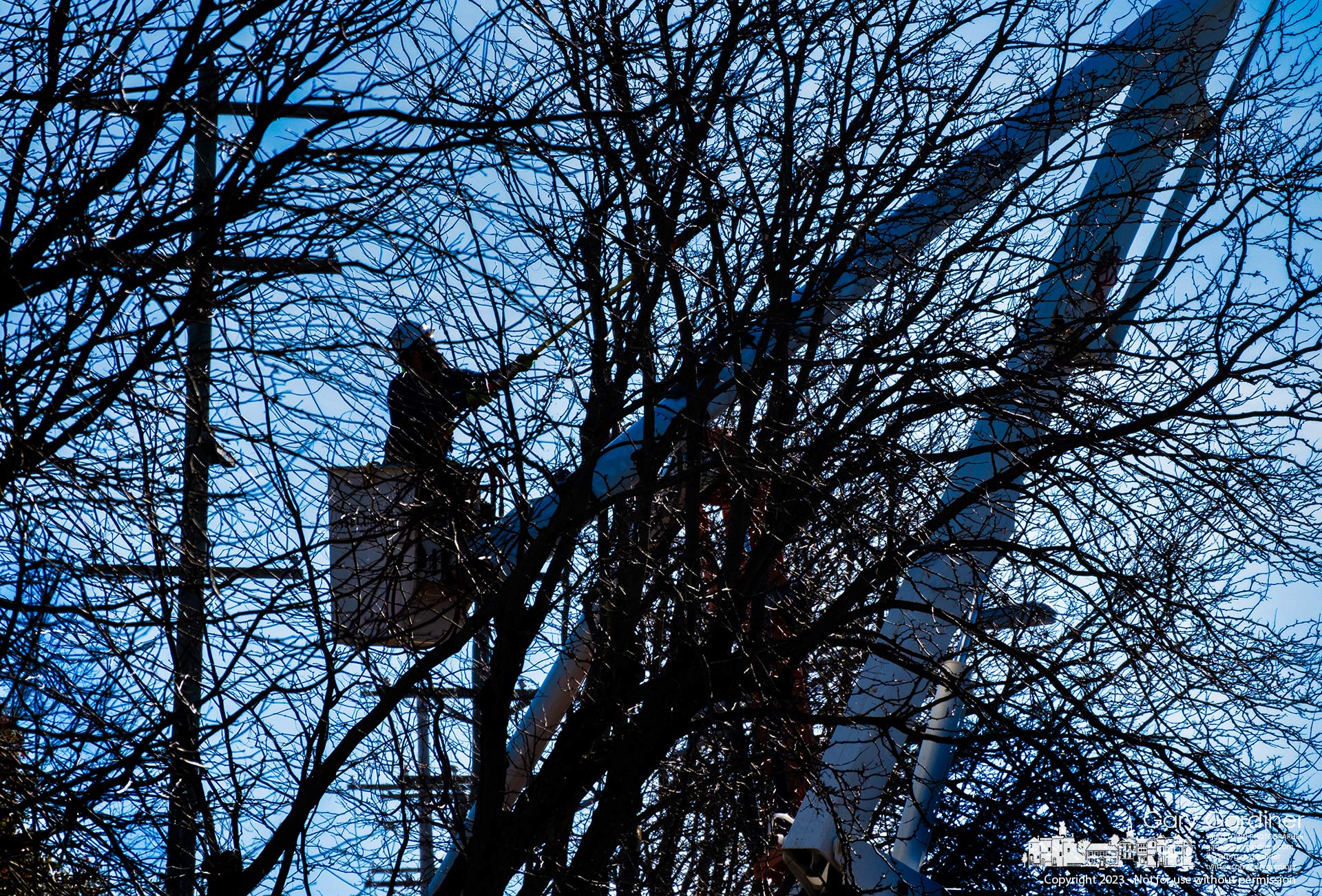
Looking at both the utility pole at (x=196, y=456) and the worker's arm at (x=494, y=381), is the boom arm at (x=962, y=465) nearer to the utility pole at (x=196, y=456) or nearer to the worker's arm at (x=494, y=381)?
the worker's arm at (x=494, y=381)

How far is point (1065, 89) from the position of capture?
6.72 meters

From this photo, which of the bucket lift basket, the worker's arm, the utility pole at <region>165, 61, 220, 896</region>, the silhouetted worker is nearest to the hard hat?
the silhouetted worker

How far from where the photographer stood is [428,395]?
503 cm

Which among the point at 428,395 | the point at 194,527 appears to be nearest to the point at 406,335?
the point at 428,395

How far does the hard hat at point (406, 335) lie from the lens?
16.5 feet

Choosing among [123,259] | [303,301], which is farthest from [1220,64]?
[123,259]

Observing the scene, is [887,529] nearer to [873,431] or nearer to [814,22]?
[873,431]

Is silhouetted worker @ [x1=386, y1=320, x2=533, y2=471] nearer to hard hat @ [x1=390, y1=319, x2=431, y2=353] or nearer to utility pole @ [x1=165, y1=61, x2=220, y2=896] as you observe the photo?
hard hat @ [x1=390, y1=319, x2=431, y2=353]

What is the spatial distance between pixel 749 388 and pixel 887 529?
2.27 ft

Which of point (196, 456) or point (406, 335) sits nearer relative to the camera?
point (196, 456)

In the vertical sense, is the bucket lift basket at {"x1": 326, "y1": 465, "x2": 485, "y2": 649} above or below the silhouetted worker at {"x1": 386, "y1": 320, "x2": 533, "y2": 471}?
below

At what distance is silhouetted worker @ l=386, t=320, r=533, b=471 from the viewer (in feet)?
16.7

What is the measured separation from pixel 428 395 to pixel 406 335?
0.24 metres

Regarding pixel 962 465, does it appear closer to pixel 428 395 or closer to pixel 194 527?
pixel 428 395
